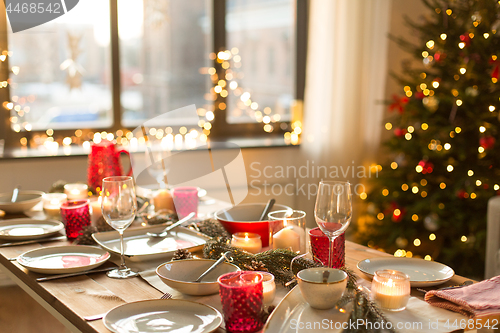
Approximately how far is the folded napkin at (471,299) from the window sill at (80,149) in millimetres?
2205

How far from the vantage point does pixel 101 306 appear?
0.94m

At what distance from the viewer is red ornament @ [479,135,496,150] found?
2.53 metres

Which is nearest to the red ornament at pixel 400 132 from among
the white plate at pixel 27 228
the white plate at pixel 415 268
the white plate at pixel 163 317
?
the white plate at pixel 415 268

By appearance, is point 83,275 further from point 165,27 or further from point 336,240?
point 165,27

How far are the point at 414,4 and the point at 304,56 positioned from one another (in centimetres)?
87

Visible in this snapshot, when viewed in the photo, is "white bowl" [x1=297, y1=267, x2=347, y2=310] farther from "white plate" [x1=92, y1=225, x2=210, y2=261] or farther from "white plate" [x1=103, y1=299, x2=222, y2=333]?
"white plate" [x1=92, y1=225, x2=210, y2=261]

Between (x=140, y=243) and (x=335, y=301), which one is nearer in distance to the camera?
(x=335, y=301)

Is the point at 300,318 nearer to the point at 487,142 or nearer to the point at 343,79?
the point at 487,142

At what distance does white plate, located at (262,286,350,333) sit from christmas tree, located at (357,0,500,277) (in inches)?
76.1

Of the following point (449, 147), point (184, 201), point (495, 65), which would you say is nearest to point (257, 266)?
point (184, 201)

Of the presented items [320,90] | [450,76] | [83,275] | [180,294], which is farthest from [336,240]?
[320,90]

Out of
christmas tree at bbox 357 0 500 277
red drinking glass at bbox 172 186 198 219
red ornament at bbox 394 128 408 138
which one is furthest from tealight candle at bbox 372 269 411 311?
red ornament at bbox 394 128 408 138

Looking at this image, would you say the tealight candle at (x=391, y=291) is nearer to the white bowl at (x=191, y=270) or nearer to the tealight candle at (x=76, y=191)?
the white bowl at (x=191, y=270)

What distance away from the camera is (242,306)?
82 centimetres
